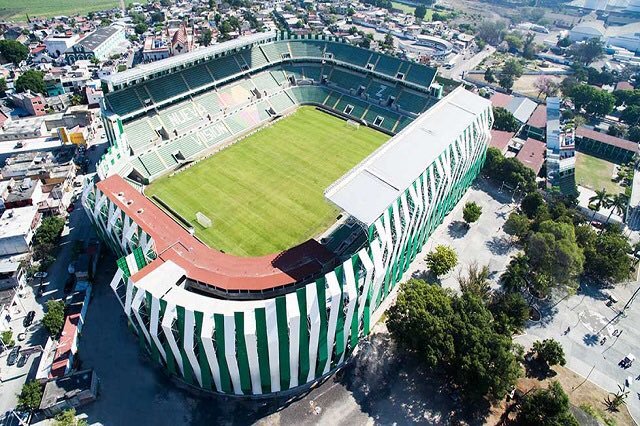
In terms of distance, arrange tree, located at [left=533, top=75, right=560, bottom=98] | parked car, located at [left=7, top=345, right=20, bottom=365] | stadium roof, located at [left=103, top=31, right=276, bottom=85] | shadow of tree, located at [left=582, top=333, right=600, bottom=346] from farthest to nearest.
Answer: tree, located at [left=533, top=75, right=560, bottom=98] → stadium roof, located at [left=103, top=31, right=276, bottom=85] → shadow of tree, located at [left=582, top=333, right=600, bottom=346] → parked car, located at [left=7, top=345, right=20, bottom=365]

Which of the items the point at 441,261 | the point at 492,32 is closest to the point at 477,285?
the point at 441,261

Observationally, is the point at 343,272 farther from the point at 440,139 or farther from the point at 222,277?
the point at 440,139

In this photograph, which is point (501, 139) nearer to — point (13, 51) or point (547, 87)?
point (547, 87)

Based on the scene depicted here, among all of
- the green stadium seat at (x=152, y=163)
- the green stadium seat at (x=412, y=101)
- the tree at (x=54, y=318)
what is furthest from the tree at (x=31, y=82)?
the green stadium seat at (x=412, y=101)

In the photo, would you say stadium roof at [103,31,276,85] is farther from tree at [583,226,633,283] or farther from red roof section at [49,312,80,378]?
tree at [583,226,633,283]

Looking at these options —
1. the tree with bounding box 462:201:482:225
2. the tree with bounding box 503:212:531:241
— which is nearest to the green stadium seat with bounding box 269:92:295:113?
the tree with bounding box 462:201:482:225
